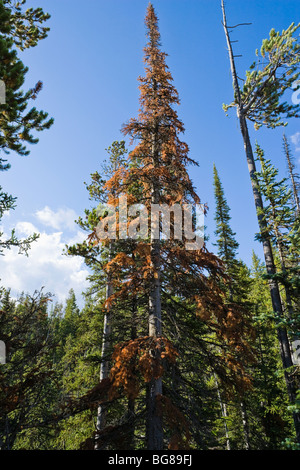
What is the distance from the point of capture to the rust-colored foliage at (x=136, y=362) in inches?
269

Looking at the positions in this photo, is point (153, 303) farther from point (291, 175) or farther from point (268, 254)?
point (291, 175)

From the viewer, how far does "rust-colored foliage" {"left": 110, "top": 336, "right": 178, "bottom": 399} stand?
683 centimetres

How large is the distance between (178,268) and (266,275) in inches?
127

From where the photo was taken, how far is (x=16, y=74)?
6.85 metres

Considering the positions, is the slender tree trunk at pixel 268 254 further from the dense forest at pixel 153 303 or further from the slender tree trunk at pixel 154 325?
the slender tree trunk at pixel 154 325

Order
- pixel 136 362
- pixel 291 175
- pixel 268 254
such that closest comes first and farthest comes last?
Answer: pixel 136 362
pixel 268 254
pixel 291 175

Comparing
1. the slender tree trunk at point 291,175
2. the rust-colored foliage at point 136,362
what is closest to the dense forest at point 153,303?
the rust-colored foliage at point 136,362

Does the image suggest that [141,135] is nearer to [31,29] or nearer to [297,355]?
[31,29]

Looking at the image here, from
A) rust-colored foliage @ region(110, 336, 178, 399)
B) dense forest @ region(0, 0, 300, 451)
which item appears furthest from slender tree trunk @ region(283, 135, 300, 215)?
rust-colored foliage @ region(110, 336, 178, 399)

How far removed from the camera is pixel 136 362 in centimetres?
745

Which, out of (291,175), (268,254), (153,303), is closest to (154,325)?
(153,303)

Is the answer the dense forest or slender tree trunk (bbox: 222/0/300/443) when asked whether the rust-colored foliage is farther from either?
slender tree trunk (bbox: 222/0/300/443)

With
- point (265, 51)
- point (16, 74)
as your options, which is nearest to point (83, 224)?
point (16, 74)

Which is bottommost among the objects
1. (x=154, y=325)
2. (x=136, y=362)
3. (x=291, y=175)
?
(x=136, y=362)
